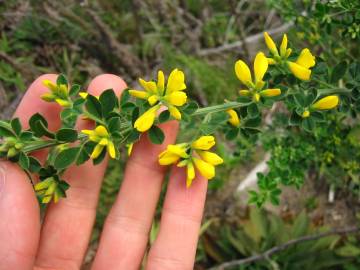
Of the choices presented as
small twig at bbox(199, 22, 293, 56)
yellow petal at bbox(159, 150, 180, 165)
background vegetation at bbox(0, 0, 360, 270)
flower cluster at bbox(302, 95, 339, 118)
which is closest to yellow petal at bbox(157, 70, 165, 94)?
yellow petal at bbox(159, 150, 180, 165)

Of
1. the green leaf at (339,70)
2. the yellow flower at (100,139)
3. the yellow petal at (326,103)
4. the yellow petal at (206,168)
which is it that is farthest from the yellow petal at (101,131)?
the green leaf at (339,70)

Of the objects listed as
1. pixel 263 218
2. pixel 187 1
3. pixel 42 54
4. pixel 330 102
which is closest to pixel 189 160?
pixel 330 102

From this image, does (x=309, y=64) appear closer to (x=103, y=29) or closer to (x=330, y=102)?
(x=330, y=102)

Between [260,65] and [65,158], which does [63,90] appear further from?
[260,65]

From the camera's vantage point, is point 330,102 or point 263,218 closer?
point 330,102

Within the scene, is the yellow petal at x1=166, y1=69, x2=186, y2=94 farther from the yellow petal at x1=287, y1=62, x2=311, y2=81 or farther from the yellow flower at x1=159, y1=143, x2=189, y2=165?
the yellow petal at x1=287, y1=62, x2=311, y2=81

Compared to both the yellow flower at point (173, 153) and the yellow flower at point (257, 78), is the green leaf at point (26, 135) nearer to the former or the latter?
the yellow flower at point (173, 153)

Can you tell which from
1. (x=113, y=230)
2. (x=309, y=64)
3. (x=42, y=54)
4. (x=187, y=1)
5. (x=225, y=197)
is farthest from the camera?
(x=187, y=1)
